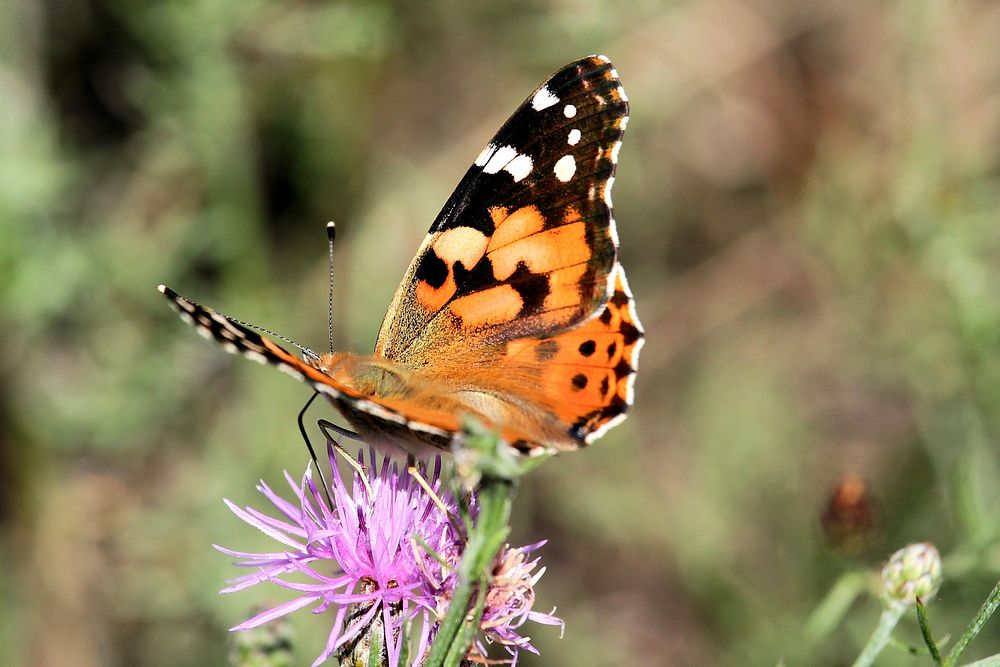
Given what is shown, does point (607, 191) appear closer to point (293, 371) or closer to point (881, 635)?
point (293, 371)

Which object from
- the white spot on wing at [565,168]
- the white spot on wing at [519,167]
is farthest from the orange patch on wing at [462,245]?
the white spot on wing at [565,168]

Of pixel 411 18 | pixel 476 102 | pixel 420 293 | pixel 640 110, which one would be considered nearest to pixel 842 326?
pixel 640 110

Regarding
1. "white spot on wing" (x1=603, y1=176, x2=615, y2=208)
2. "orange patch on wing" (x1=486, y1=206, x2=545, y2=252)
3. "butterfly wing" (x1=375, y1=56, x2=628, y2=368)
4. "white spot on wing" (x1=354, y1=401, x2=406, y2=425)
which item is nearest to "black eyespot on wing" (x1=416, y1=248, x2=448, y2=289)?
"butterfly wing" (x1=375, y1=56, x2=628, y2=368)

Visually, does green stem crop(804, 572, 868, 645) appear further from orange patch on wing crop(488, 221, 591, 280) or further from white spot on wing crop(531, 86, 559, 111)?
white spot on wing crop(531, 86, 559, 111)

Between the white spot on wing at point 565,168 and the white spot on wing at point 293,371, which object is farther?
the white spot on wing at point 565,168

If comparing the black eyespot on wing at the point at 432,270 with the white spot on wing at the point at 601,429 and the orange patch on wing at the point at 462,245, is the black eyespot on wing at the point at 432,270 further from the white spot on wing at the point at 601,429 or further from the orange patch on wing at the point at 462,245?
the white spot on wing at the point at 601,429

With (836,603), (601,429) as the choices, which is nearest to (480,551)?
(601,429)

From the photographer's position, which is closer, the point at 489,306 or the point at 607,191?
the point at 607,191

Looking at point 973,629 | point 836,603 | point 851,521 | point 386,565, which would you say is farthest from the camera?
point 851,521
